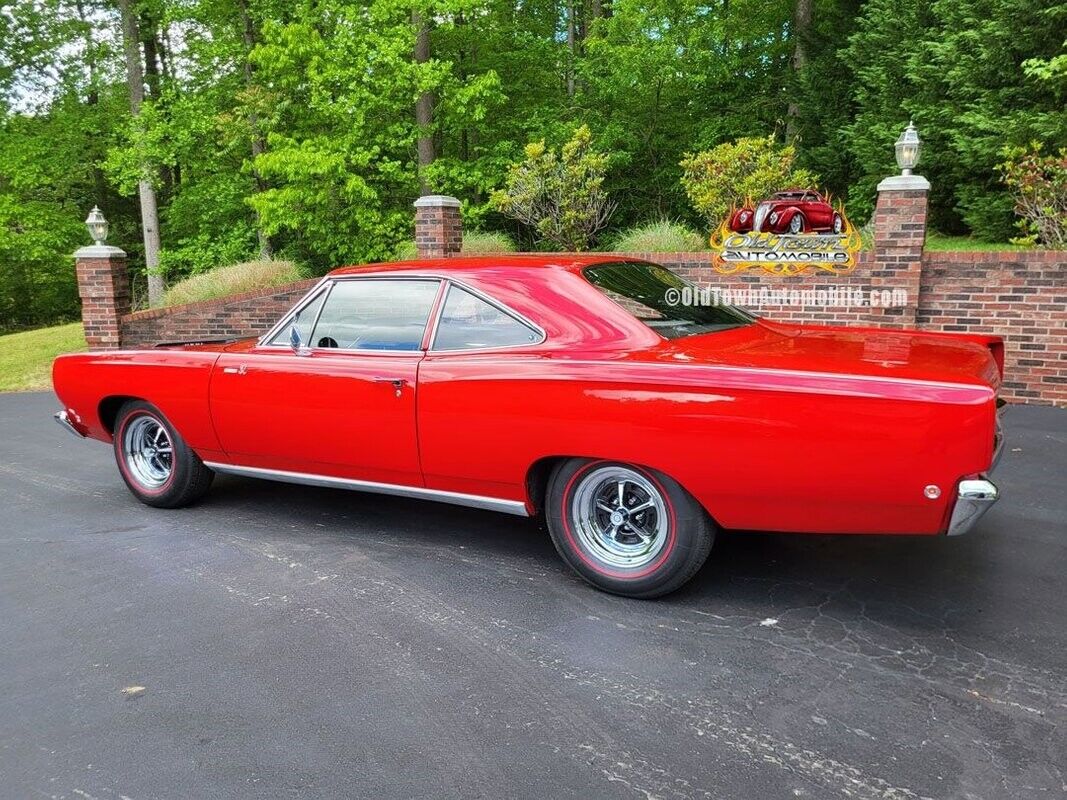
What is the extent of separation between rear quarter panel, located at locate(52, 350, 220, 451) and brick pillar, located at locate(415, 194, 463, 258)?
253 inches

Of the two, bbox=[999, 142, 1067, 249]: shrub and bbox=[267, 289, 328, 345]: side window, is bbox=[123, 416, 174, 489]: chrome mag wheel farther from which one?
bbox=[999, 142, 1067, 249]: shrub

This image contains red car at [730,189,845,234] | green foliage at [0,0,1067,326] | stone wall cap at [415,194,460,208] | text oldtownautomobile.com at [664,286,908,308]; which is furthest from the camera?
green foliage at [0,0,1067,326]

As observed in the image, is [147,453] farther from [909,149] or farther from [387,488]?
[909,149]

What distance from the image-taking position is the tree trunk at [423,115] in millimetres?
15016

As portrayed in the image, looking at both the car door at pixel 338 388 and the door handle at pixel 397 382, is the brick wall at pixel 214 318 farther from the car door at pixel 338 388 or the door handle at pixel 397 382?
the door handle at pixel 397 382

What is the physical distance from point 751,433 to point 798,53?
17509 millimetres

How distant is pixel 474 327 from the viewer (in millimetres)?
4066

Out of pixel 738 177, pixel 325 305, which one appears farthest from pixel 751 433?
pixel 738 177

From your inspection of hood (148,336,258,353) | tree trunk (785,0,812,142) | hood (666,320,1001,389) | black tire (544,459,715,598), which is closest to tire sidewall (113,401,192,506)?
hood (148,336,258,353)

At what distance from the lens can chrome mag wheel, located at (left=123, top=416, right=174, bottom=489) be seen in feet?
17.3

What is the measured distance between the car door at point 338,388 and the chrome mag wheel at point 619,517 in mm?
943

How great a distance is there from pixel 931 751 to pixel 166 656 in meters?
2.79

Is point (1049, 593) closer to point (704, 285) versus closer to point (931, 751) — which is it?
point (931, 751)

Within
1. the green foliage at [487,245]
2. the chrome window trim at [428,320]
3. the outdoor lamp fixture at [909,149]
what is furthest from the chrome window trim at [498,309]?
the green foliage at [487,245]
